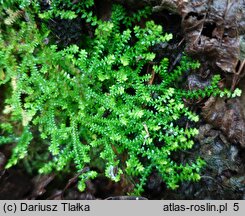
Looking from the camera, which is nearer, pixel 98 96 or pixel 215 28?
pixel 215 28

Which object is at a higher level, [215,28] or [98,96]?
[215,28]

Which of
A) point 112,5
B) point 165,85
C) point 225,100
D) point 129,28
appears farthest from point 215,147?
point 112,5

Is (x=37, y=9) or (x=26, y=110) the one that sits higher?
(x=37, y=9)

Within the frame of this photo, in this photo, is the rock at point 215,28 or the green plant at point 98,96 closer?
the rock at point 215,28

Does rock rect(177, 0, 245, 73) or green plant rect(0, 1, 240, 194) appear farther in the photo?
green plant rect(0, 1, 240, 194)

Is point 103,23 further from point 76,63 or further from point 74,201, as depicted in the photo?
point 74,201

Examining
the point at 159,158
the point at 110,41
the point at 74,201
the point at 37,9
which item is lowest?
the point at 74,201

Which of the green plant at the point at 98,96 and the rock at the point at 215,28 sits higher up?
the rock at the point at 215,28

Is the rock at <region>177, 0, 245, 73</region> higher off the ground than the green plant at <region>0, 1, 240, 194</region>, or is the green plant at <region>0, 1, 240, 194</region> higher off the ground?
the rock at <region>177, 0, 245, 73</region>
